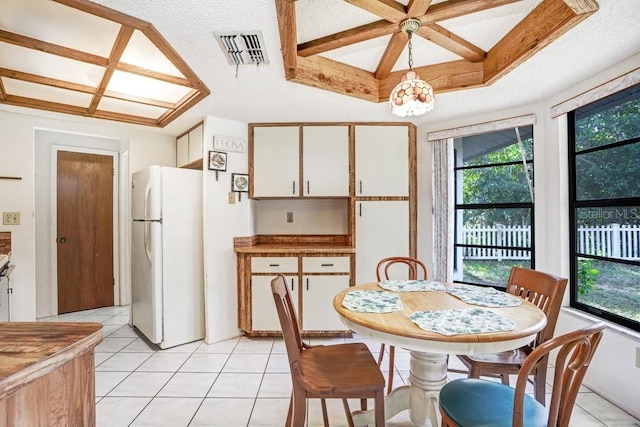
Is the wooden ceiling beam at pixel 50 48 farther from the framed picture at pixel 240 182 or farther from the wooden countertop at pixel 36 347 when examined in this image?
the wooden countertop at pixel 36 347

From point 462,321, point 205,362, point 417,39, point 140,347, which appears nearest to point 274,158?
point 417,39

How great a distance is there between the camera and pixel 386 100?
254 centimetres

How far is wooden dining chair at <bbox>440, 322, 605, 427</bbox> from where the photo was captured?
0.94m

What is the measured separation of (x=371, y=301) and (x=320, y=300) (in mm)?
1447

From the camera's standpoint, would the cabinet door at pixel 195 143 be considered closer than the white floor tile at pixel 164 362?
No

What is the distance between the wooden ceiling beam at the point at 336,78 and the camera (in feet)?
7.05

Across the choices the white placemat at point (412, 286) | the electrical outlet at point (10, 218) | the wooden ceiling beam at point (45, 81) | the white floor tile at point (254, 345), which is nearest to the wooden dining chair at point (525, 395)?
the white placemat at point (412, 286)

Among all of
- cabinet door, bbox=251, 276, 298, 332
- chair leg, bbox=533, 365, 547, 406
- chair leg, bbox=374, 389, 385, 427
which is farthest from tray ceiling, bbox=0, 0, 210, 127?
chair leg, bbox=533, 365, 547, 406

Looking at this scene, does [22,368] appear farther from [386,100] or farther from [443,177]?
[443,177]

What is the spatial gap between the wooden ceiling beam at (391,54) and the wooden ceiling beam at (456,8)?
0.78ft

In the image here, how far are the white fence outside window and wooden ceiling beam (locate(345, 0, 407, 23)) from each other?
2060mm

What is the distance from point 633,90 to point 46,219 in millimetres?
5586

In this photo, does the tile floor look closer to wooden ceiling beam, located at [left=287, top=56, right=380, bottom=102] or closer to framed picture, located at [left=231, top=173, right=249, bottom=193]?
framed picture, located at [left=231, top=173, right=249, bottom=193]

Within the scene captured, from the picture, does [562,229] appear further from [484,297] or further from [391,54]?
[391,54]
